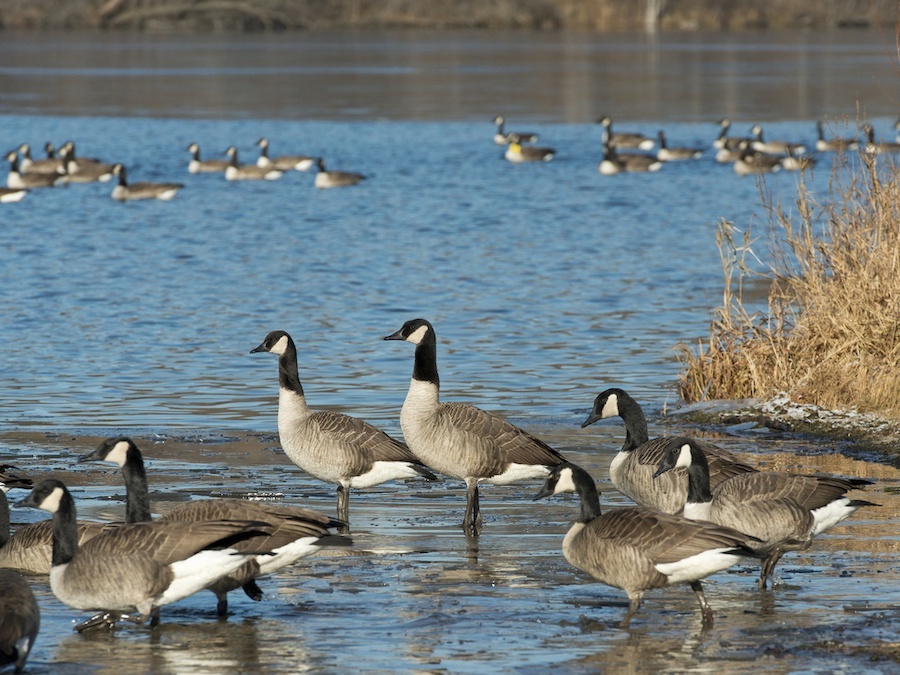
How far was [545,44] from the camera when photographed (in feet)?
279

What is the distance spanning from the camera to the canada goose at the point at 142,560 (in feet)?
25.4

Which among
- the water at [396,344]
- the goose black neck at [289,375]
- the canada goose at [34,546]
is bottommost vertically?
the water at [396,344]

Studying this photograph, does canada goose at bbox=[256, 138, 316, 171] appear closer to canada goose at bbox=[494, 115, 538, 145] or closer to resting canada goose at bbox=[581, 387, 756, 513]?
canada goose at bbox=[494, 115, 538, 145]

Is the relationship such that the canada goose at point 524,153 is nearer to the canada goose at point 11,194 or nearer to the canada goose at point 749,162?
the canada goose at point 749,162

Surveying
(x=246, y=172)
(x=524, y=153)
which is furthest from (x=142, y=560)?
(x=524, y=153)

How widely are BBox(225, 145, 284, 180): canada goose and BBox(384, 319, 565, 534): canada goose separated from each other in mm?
28524

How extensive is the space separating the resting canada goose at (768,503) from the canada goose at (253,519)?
2.13 m

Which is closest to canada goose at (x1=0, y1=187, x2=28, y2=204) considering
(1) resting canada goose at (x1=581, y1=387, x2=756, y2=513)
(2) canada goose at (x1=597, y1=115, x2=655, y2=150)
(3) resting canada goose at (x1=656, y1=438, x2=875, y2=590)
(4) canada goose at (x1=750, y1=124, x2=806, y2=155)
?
(2) canada goose at (x1=597, y1=115, x2=655, y2=150)

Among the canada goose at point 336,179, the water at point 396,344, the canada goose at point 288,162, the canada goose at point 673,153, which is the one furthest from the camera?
the canada goose at point 673,153

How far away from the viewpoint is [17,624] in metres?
7.04

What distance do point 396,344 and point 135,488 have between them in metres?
9.60

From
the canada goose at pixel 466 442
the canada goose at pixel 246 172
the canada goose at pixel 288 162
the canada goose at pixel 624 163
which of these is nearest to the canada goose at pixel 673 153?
the canada goose at pixel 624 163

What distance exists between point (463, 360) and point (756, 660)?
32.2 feet

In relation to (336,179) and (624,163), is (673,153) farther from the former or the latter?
(336,179)
